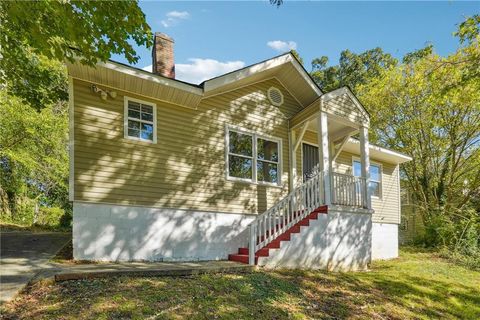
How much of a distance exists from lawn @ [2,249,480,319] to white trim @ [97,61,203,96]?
4274mm

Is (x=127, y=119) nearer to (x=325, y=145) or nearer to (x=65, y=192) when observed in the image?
(x=325, y=145)

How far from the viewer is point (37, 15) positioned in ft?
17.6

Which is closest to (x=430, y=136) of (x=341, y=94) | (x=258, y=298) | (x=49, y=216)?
(x=341, y=94)

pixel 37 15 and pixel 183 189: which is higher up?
pixel 37 15

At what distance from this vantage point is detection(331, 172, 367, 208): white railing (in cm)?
918

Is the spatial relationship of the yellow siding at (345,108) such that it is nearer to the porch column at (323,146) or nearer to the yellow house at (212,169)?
the yellow house at (212,169)

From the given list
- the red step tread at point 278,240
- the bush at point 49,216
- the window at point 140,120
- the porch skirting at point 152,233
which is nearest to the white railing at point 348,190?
the red step tread at point 278,240

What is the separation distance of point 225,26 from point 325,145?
4562mm

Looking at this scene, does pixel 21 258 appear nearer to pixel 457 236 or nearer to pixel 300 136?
pixel 300 136

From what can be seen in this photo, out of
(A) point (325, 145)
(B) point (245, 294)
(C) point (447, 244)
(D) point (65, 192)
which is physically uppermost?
(A) point (325, 145)

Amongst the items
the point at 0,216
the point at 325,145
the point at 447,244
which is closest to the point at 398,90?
the point at 447,244

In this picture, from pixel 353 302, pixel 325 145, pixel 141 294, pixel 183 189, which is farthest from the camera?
pixel 325 145

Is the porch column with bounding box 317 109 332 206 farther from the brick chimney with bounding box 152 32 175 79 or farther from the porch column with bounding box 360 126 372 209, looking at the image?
the brick chimney with bounding box 152 32 175 79

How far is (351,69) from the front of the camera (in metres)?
28.6
